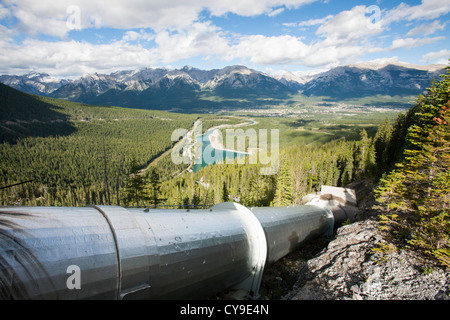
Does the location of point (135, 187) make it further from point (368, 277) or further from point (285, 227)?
point (368, 277)

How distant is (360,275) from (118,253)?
353 inches

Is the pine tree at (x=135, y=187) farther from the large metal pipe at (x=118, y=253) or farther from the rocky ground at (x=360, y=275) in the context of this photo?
the large metal pipe at (x=118, y=253)

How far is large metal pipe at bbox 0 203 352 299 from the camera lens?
362 centimetres

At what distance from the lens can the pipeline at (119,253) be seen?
3621 mm

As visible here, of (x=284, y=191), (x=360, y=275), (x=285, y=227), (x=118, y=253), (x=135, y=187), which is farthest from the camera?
(x=284, y=191)

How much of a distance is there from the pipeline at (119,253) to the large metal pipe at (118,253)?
0.04 ft

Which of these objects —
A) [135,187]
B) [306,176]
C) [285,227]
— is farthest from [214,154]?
[285,227]

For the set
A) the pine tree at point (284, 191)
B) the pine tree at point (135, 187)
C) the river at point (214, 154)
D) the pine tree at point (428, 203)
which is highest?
the pine tree at point (428, 203)

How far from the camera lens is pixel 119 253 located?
4.47 meters

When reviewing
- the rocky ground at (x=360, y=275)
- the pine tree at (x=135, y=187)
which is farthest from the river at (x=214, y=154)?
the rocky ground at (x=360, y=275)

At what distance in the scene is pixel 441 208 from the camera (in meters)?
9.36

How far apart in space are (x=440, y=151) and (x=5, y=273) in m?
16.2
